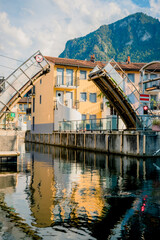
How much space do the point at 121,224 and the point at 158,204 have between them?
229 centimetres

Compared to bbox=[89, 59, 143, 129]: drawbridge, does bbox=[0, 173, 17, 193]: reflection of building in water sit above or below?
below

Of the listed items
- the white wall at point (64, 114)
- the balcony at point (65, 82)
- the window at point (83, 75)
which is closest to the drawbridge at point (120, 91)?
the white wall at point (64, 114)

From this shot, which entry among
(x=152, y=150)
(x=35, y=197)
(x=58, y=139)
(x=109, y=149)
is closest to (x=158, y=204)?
(x=35, y=197)

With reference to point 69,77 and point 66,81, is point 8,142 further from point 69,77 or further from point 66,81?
point 69,77

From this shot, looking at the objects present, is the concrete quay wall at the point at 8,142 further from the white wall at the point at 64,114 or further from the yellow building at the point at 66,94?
the yellow building at the point at 66,94

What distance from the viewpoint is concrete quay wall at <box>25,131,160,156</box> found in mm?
23078

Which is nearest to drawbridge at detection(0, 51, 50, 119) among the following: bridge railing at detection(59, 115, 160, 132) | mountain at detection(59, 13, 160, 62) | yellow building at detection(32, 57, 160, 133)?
bridge railing at detection(59, 115, 160, 132)

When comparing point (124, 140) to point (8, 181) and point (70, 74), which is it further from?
point (70, 74)

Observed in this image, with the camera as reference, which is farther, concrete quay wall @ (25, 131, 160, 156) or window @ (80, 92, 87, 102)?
window @ (80, 92, 87, 102)

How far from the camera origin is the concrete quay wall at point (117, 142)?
2308 cm

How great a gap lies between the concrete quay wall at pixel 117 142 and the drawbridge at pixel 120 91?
1.49m

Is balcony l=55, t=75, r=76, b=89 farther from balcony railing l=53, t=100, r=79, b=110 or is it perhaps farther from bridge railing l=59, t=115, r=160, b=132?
bridge railing l=59, t=115, r=160, b=132

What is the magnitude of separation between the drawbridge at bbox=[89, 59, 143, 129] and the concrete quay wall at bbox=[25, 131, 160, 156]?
4.87ft

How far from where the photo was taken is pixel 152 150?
23.3 metres
